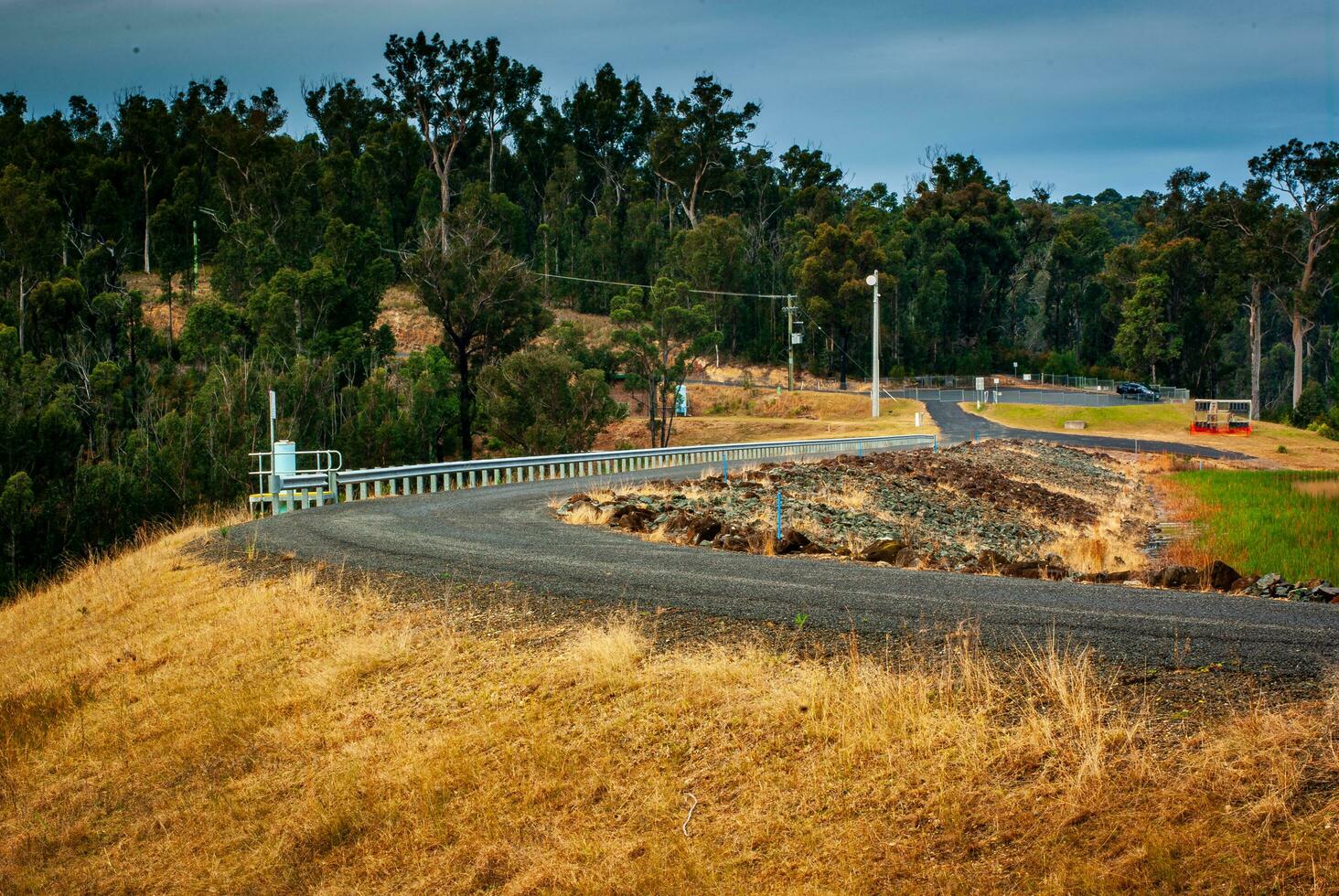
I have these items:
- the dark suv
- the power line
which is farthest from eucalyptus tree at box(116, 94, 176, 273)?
the dark suv

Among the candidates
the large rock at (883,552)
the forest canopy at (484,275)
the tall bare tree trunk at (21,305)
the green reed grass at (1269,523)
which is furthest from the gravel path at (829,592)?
the tall bare tree trunk at (21,305)

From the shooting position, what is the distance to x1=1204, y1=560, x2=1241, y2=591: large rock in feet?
43.5

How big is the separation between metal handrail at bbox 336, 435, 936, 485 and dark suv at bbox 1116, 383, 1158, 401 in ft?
125

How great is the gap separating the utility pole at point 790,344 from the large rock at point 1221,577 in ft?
227

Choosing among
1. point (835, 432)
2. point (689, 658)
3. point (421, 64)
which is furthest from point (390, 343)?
point (689, 658)

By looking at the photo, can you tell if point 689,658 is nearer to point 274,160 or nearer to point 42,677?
point 42,677

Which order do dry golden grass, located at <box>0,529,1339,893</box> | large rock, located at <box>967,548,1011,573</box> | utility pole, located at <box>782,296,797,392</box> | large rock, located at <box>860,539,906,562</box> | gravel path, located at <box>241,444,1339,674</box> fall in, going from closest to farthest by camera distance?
dry golden grass, located at <box>0,529,1339,893</box> < gravel path, located at <box>241,444,1339,674</box> < large rock, located at <box>967,548,1011,573</box> < large rock, located at <box>860,539,906,562</box> < utility pole, located at <box>782,296,797,392</box>

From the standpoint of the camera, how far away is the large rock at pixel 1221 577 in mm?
13258

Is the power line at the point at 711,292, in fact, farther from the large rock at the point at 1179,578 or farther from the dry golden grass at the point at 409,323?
the large rock at the point at 1179,578

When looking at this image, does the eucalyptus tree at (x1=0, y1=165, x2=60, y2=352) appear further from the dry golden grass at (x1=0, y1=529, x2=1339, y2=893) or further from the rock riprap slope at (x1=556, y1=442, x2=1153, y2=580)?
the dry golden grass at (x1=0, y1=529, x2=1339, y2=893)

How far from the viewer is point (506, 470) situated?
3177 cm

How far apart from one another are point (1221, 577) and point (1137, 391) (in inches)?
3137

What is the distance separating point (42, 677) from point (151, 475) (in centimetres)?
3119

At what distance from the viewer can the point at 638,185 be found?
366 feet
